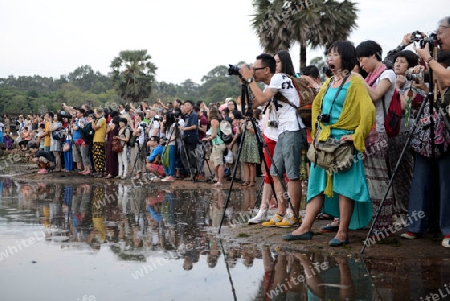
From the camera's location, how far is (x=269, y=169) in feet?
24.7

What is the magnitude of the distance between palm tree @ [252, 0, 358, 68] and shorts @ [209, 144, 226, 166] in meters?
12.2

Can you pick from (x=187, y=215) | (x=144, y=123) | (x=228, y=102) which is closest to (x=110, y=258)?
(x=187, y=215)

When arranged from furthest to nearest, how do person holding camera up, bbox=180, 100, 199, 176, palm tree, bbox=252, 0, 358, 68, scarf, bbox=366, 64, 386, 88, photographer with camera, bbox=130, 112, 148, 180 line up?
palm tree, bbox=252, 0, 358, 68, photographer with camera, bbox=130, 112, 148, 180, person holding camera up, bbox=180, 100, 199, 176, scarf, bbox=366, 64, 386, 88

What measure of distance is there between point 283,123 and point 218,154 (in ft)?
23.5

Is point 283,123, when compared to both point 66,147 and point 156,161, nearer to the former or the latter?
point 156,161

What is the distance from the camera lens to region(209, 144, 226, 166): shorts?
1413cm

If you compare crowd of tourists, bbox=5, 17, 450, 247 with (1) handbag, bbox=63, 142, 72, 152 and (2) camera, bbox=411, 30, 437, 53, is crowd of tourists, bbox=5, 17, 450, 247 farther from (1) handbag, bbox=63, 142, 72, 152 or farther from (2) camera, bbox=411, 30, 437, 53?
(1) handbag, bbox=63, 142, 72, 152

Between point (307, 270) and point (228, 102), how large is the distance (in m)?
10.2

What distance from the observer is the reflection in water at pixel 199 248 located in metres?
4.71

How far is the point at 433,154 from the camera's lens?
601 centimetres

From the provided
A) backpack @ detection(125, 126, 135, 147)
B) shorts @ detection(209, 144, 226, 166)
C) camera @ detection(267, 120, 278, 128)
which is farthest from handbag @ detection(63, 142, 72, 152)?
camera @ detection(267, 120, 278, 128)

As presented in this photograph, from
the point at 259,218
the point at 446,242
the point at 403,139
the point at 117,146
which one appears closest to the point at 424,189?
the point at 446,242

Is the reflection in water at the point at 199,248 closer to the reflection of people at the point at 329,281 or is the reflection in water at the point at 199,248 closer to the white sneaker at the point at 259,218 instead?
the reflection of people at the point at 329,281

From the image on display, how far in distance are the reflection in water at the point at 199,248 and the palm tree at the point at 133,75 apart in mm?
35580
